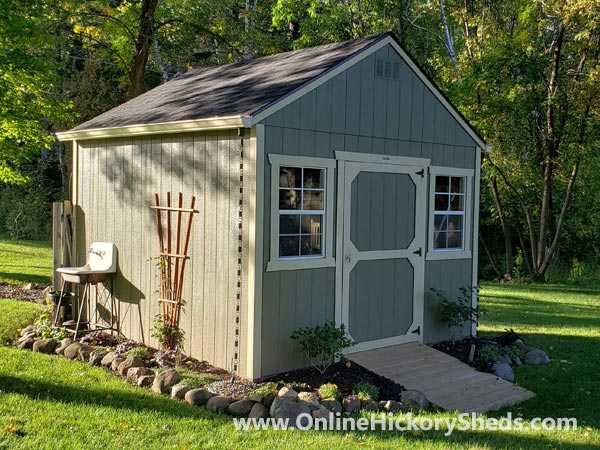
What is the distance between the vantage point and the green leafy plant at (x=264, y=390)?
235 inches

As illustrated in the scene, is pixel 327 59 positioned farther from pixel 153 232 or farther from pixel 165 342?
pixel 165 342

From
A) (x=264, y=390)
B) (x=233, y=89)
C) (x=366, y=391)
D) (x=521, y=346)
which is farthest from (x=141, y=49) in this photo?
(x=366, y=391)

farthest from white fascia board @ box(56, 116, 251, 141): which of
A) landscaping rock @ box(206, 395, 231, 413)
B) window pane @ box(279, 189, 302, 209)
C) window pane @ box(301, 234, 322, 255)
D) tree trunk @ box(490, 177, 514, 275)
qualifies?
tree trunk @ box(490, 177, 514, 275)

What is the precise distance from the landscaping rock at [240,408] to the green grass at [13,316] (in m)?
3.73

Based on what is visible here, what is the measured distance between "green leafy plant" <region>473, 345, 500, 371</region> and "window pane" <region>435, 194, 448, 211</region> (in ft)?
6.04

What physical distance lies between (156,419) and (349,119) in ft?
12.4

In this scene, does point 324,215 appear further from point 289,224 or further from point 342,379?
point 342,379

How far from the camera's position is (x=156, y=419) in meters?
5.39

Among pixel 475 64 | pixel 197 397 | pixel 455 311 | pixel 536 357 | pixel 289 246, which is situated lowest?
pixel 536 357

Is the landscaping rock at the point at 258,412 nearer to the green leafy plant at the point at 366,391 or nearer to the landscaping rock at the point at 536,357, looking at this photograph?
the green leafy plant at the point at 366,391

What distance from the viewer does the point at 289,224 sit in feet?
22.7

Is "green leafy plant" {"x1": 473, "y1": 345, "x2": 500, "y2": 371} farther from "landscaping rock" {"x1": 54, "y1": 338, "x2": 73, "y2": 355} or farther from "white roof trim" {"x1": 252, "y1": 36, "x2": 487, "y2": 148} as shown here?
"landscaping rock" {"x1": 54, "y1": 338, "x2": 73, "y2": 355}

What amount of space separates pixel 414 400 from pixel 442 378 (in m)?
1.00

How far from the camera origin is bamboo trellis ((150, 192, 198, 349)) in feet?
24.0
